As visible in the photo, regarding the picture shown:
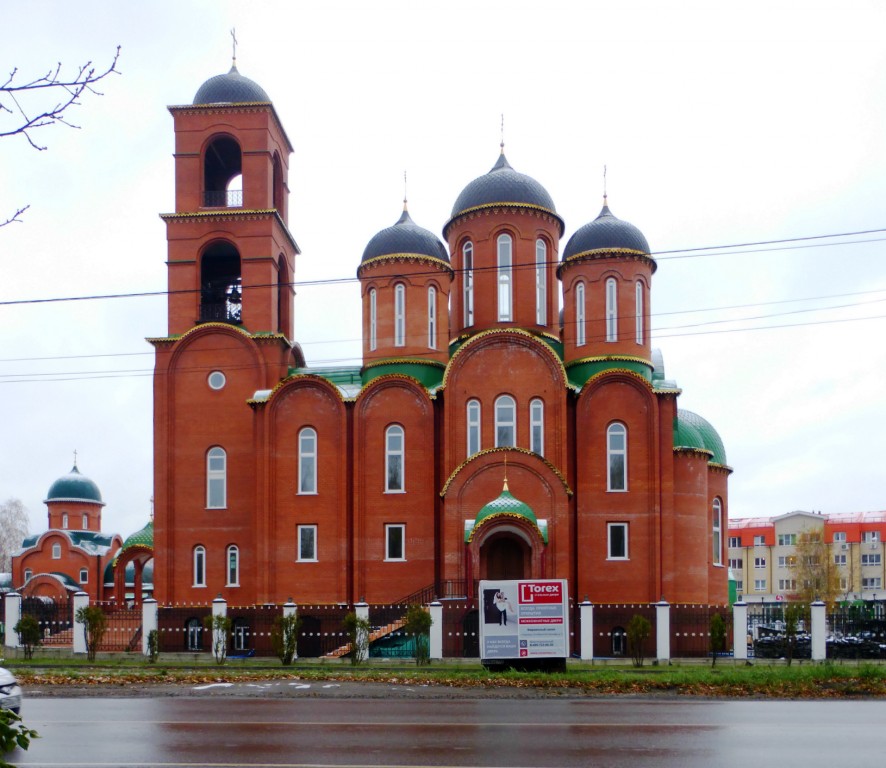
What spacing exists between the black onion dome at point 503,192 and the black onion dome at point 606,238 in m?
1.58

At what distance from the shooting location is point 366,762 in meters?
10.6

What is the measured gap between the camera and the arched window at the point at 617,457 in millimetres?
32438

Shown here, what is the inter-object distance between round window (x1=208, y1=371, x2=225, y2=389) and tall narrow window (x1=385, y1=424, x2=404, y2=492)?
5642 millimetres

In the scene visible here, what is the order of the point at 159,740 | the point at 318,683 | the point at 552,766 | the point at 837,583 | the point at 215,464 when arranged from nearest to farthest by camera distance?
the point at 552,766
the point at 159,740
the point at 318,683
the point at 215,464
the point at 837,583

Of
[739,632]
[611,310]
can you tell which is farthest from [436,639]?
[611,310]

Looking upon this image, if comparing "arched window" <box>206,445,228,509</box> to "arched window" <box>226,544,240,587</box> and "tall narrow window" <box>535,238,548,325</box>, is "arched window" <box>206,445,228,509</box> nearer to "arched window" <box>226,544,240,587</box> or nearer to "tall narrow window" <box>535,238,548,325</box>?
"arched window" <box>226,544,240,587</box>

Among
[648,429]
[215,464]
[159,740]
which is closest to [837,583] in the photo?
[648,429]

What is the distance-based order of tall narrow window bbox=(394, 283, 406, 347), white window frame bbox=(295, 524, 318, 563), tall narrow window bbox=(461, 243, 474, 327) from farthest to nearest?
1. tall narrow window bbox=(461, 243, 474, 327)
2. tall narrow window bbox=(394, 283, 406, 347)
3. white window frame bbox=(295, 524, 318, 563)

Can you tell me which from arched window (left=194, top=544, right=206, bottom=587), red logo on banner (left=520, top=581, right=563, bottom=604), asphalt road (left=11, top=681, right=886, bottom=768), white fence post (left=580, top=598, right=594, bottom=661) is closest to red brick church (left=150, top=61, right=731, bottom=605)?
arched window (left=194, top=544, right=206, bottom=587)

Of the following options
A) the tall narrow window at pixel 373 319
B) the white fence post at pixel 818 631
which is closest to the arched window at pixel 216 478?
the tall narrow window at pixel 373 319

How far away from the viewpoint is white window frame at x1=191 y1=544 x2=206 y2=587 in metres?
34.2

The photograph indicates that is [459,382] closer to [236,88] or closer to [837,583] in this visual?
[236,88]

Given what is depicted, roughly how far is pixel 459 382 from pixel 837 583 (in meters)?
50.6

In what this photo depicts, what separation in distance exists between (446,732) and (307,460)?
851 inches
